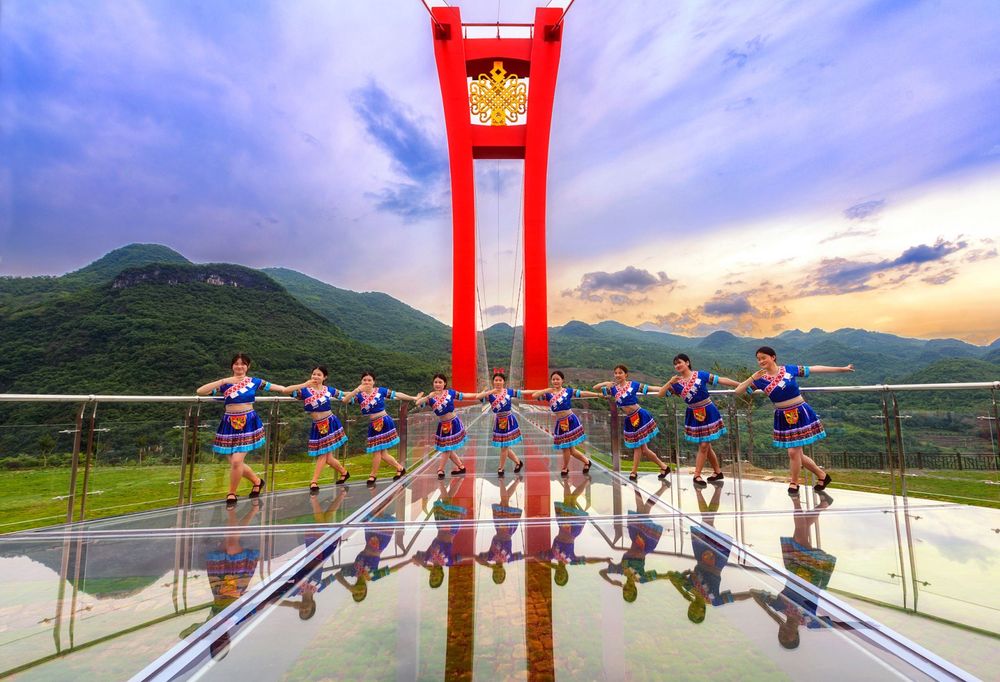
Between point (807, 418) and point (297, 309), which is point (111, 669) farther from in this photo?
point (297, 309)

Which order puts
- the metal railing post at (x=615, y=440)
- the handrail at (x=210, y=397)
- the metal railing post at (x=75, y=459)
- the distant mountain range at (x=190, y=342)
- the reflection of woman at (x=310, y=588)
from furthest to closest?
the distant mountain range at (x=190, y=342) → the metal railing post at (x=615, y=440) → the metal railing post at (x=75, y=459) → the handrail at (x=210, y=397) → the reflection of woman at (x=310, y=588)

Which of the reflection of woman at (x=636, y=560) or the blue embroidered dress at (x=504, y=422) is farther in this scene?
the blue embroidered dress at (x=504, y=422)

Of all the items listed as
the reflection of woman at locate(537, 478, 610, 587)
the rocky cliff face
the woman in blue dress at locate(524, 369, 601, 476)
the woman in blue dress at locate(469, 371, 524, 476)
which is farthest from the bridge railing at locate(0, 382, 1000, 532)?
the rocky cliff face

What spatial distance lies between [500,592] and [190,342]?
3281cm

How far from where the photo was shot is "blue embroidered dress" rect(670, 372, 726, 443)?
14.7 ft

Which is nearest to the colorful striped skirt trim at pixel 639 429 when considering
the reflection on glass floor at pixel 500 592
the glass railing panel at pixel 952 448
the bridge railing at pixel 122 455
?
the reflection on glass floor at pixel 500 592

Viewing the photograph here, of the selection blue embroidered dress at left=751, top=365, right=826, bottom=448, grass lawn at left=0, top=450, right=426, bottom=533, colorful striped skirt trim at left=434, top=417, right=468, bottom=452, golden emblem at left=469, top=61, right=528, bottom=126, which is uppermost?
golden emblem at left=469, top=61, right=528, bottom=126

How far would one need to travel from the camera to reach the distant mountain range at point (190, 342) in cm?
2425

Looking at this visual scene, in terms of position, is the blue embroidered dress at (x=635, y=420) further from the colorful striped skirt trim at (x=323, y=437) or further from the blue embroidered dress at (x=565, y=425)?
the colorful striped skirt trim at (x=323, y=437)

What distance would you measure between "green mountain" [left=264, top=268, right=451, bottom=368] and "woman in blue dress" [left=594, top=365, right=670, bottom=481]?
1343 inches

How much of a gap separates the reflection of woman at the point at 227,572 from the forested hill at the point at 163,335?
2287cm

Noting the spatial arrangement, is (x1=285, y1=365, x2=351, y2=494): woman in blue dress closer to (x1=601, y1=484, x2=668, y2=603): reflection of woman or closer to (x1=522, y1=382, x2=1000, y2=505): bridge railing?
(x1=601, y1=484, x2=668, y2=603): reflection of woman

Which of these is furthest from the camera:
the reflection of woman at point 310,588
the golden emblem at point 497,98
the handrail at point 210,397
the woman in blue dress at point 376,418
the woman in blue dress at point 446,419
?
the golden emblem at point 497,98

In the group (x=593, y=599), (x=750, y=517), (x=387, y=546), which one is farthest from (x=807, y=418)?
(x=387, y=546)
